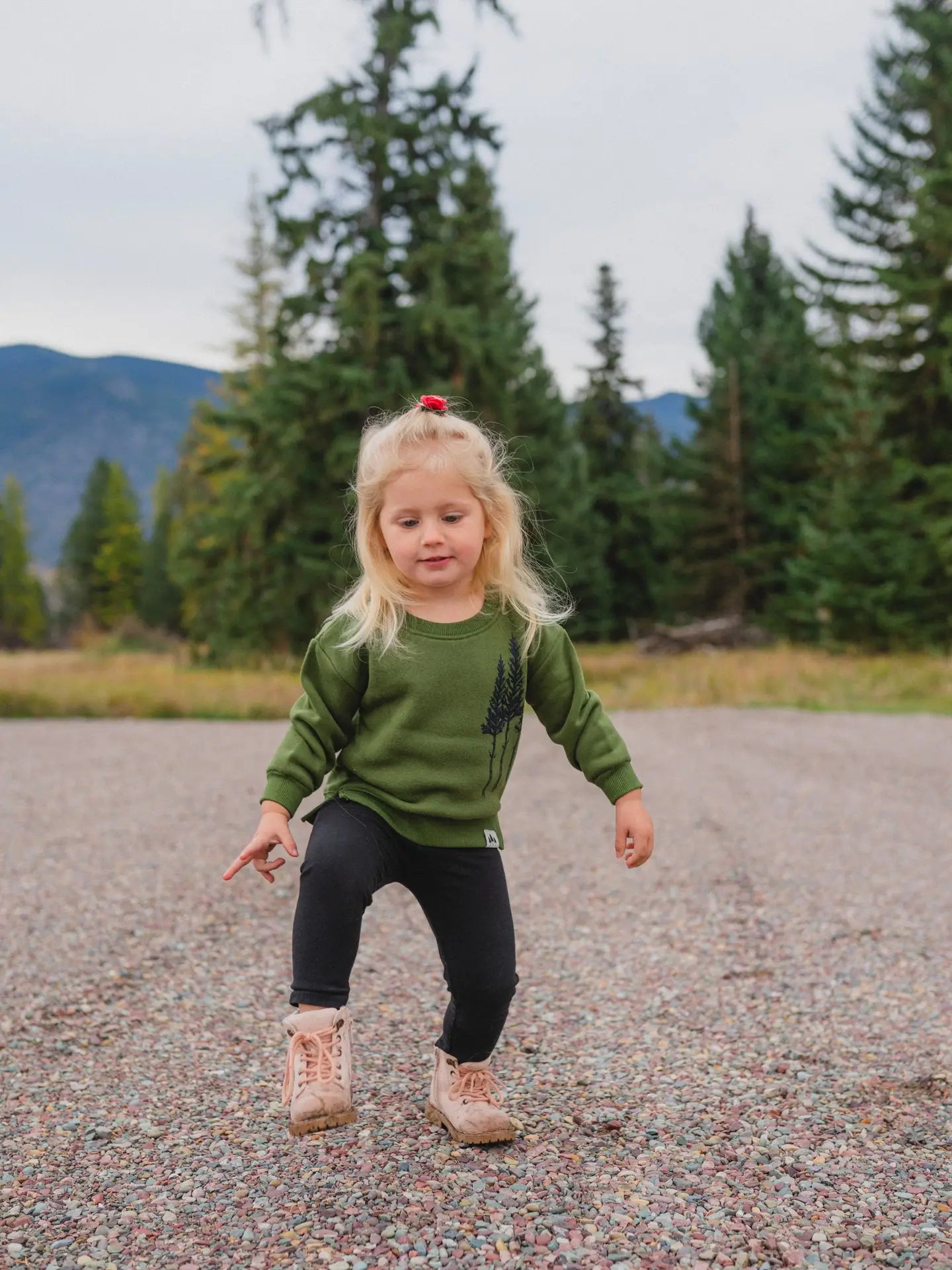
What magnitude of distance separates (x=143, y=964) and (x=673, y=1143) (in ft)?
6.07

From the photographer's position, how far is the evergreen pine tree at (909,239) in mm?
18281

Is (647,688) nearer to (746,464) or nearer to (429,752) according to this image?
(429,752)

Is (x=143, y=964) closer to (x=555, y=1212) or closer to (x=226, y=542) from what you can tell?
(x=555, y=1212)

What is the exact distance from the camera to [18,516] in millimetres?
55562

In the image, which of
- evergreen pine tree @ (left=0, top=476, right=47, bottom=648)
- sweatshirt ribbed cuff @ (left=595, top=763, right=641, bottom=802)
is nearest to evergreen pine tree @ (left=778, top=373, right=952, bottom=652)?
sweatshirt ribbed cuff @ (left=595, top=763, right=641, bottom=802)

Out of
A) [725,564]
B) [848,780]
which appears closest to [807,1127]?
[848,780]

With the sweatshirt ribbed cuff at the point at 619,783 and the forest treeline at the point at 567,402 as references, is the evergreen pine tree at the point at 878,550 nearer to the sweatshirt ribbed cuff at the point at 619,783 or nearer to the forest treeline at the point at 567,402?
the forest treeline at the point at 567,402

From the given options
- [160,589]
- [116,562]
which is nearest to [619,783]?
[160,589]

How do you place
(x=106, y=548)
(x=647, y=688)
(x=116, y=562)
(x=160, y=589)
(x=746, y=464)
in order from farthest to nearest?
1. (x=116, y=562)
2. (x=106, y=548)
3. (x=160, y=589)
4. (x=746, y=464)
5. (x=647, y=688)

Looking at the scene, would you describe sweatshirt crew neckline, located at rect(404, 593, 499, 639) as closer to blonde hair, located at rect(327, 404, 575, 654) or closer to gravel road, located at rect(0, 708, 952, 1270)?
blonde hair, located at rect(327, 404, 575, 654)

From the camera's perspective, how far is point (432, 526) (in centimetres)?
233

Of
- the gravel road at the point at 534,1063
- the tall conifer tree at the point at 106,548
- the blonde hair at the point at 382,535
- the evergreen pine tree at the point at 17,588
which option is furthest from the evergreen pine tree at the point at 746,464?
the evergreen pine tree at the point at 17,588

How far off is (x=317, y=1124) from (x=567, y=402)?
92.7 ft

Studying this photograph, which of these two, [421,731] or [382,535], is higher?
[382,535]
